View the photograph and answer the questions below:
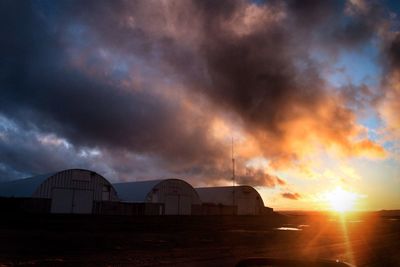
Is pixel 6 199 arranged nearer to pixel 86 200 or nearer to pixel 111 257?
pixel 86 200

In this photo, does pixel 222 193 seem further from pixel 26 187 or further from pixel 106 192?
pixel 26 187

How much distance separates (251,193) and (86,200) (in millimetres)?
31954

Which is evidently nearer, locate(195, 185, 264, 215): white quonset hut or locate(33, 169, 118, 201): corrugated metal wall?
locate(33, 169, 118, 201): corrugated metal wall

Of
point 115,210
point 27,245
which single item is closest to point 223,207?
point 115,210

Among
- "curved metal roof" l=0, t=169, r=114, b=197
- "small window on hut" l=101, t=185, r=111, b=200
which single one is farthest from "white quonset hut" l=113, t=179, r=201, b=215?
"curved metal roof" l=0, t=169, r=114, b=197

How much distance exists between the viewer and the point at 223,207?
214 feet

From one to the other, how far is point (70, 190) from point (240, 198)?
3150 cm

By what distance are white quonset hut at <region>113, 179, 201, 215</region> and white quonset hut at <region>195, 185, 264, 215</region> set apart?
10139 millimetres

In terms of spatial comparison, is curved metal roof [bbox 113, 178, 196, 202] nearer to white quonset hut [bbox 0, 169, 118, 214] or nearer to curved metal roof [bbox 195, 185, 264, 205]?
white quonset hut [bbox 0, 169, 118, 214]

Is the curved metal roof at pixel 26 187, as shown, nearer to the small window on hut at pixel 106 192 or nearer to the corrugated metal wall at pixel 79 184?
the corrugated metal wall at pixel 79 184

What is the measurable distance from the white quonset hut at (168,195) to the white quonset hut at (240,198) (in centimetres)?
1014

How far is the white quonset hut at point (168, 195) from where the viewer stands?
5536cm

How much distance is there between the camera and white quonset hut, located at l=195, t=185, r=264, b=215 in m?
68.1

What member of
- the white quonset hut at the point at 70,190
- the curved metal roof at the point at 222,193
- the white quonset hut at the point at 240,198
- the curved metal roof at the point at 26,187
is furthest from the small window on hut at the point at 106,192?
the curved metal roof at the point at 222,193
